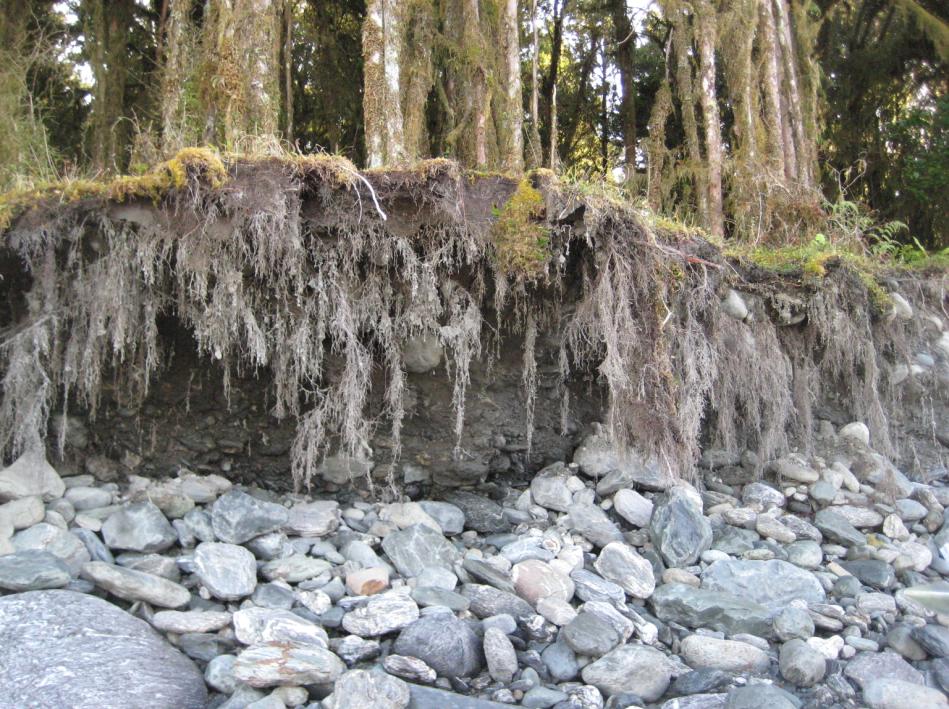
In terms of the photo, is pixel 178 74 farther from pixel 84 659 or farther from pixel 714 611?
pixel 714 611

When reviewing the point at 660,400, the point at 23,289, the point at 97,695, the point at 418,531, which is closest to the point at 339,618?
the point at 418,531

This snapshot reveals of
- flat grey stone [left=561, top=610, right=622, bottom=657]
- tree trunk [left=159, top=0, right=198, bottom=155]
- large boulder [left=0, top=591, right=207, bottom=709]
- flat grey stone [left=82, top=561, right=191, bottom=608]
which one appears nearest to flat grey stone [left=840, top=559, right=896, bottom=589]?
flat grey stone [left=561, top=610, right=622, bottom=657]

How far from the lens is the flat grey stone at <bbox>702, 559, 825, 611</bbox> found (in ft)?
13.8

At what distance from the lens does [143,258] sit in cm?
390

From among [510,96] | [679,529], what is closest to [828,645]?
[679,529]

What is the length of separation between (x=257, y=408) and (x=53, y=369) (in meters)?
1.16

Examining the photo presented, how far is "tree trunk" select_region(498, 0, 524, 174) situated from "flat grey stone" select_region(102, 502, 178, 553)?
3752 millimetres

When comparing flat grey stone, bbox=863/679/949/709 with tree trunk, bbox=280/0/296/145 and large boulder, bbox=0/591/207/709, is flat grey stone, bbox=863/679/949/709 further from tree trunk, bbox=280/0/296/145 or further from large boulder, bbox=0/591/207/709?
tree trunk, bbox=280/0/296/145

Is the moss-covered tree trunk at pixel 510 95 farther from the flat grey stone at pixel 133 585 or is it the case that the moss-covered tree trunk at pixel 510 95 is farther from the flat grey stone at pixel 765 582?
the flat grey stone at pixel 133 585

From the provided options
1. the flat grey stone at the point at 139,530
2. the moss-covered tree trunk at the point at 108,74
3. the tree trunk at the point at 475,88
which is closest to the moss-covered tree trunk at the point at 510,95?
the tree trunk at the point at 475,88

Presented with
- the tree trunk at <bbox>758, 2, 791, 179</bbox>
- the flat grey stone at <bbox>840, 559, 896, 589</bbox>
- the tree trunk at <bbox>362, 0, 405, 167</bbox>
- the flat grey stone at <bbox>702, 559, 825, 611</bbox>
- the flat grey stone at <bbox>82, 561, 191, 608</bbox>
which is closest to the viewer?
the flat grey stone at <bbox>82, 561, 191, 608</bbox>

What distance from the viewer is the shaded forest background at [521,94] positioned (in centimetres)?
517

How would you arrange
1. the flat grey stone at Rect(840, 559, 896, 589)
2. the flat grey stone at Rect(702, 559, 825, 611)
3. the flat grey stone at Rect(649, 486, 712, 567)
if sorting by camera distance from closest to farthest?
1. the flat grey stone at Rect(702, 559, 825, 611)
2. the flat grey stone at Rect(649, 486, 712, 567)
3. the flat grey stone at Rect(840, 559, 896, 589)

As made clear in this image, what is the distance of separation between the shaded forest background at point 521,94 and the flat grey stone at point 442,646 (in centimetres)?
277
